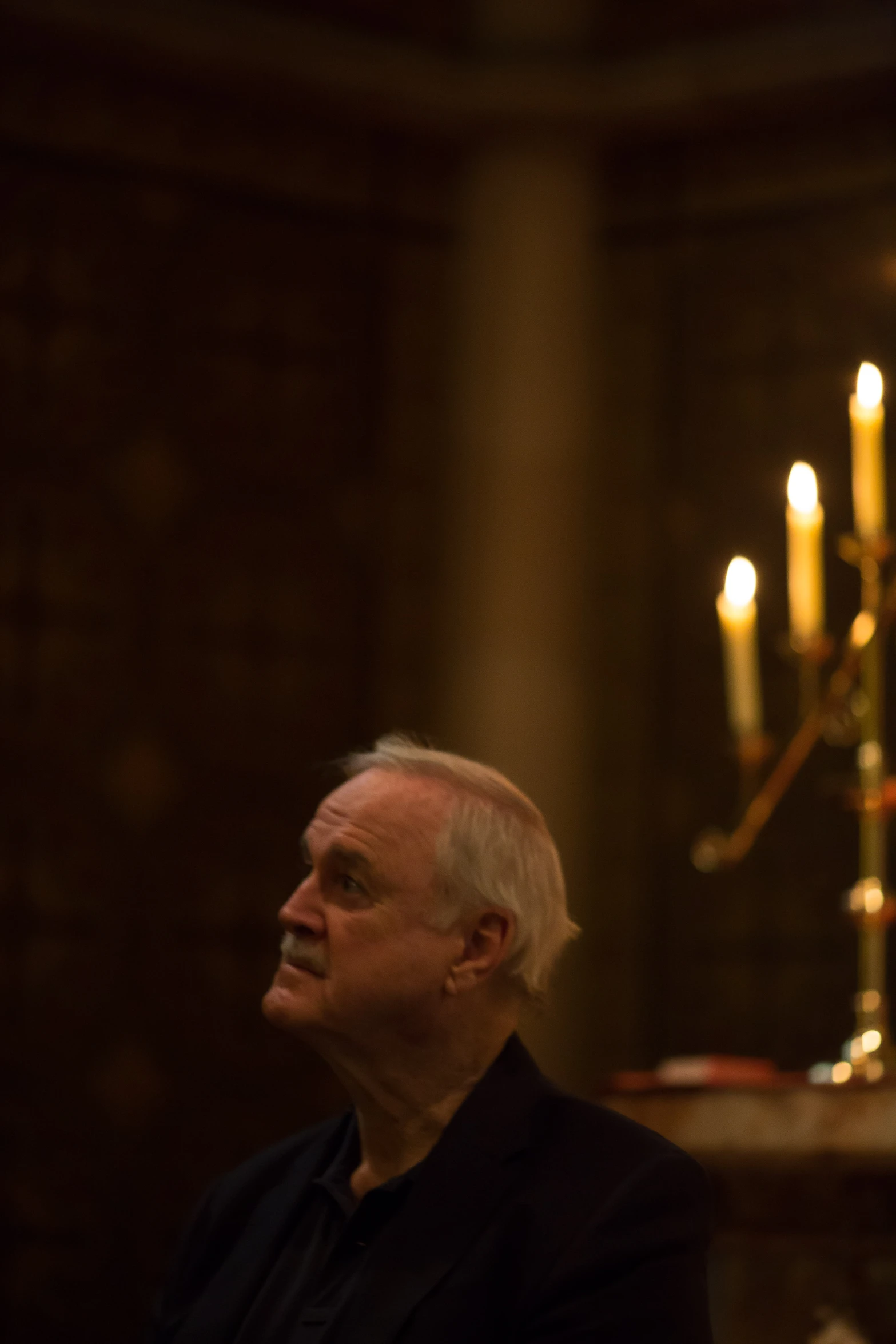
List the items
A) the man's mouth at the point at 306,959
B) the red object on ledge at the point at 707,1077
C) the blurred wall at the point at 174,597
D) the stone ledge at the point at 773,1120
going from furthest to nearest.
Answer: the blurred wall at the point at 174,597 → the red object on ledge at the point at 707,1077 → the stone ledge at the point at 773,1120 → the man's mouth at the point at 306,959

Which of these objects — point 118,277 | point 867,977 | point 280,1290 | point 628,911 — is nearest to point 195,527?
point 118,277

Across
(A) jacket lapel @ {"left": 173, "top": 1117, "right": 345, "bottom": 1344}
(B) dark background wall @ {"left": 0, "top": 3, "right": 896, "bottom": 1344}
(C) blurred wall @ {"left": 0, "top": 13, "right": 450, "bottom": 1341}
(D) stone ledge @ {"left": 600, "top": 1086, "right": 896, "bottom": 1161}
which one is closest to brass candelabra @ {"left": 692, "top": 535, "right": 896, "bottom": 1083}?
(D) stone ledge @ {"left": 600, "top": 1086, "right": 896, "bottom": 1161}

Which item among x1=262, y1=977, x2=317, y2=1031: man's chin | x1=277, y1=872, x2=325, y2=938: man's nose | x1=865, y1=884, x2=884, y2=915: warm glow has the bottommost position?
x1=865, y1=884, x2=884, y2=915: warm glow

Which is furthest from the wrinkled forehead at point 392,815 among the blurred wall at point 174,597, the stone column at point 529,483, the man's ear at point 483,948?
the blurred wall at point 174,597

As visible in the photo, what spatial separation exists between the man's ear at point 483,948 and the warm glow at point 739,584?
1736 millimetres

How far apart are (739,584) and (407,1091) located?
1.90 meters

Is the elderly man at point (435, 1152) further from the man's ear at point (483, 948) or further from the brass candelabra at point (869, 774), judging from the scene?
the brass candelabra at point (869, 774)

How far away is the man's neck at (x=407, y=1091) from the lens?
225 centimetres

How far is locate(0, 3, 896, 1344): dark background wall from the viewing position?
6121 mm

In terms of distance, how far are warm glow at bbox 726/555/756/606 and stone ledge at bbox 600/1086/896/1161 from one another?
1.12 metres

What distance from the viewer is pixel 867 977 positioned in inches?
150

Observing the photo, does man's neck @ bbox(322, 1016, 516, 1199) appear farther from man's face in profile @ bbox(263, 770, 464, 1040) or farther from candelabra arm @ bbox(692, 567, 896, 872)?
candelabra arm @ bbox(692, 567, 896, 872)

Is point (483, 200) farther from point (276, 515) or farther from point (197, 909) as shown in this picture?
point (197, 909)

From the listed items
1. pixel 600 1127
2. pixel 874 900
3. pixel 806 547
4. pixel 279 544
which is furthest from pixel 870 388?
pixel 279 544
